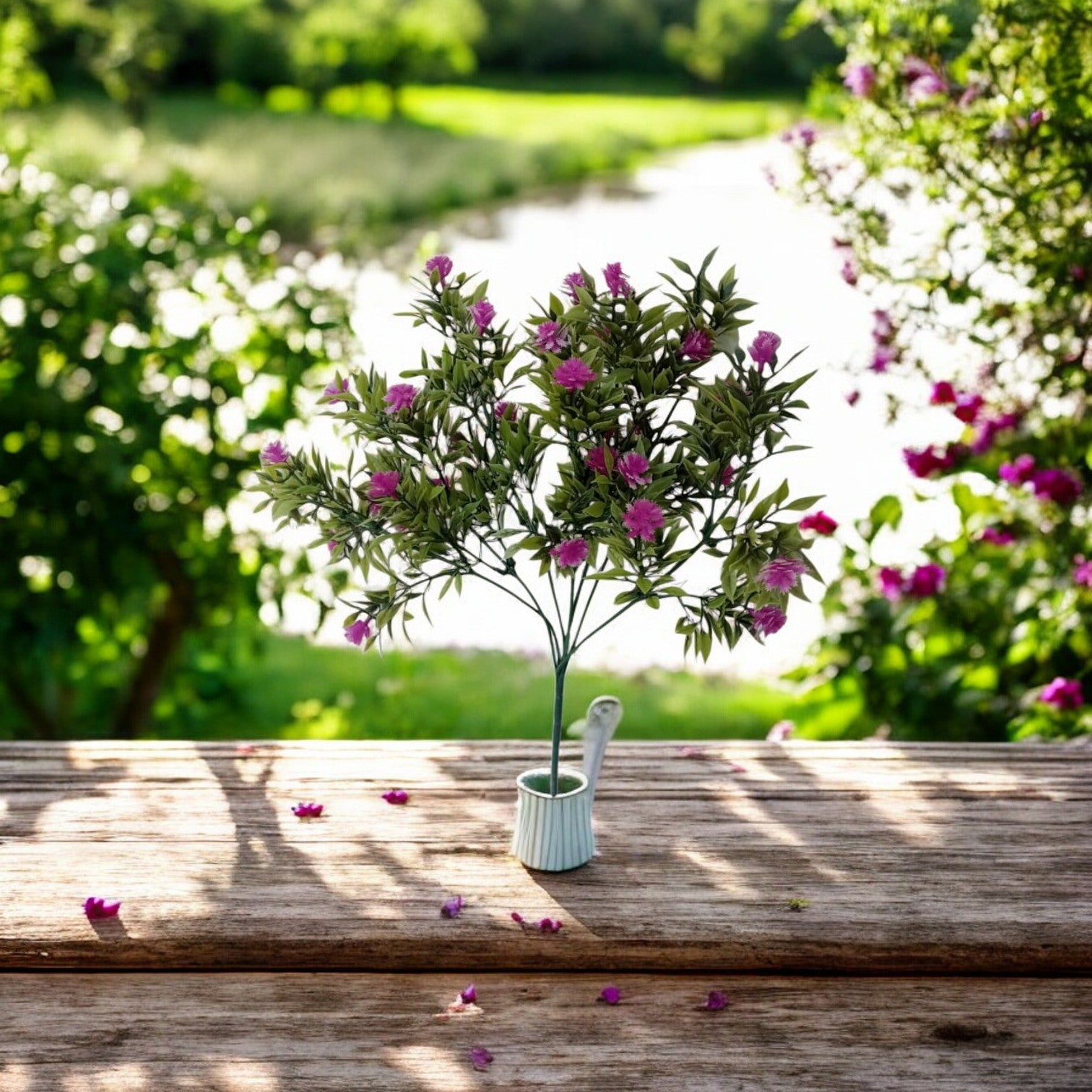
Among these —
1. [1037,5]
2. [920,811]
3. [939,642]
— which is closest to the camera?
[920,811]

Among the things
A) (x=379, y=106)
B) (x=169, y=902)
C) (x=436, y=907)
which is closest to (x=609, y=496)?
(x=436, y=907)

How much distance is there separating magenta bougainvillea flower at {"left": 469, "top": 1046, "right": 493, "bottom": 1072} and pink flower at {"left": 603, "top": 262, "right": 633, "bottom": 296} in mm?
721

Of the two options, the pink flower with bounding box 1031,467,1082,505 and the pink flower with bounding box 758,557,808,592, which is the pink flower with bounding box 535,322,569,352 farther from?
the pink flower with bounding box 1031,467,1082,505

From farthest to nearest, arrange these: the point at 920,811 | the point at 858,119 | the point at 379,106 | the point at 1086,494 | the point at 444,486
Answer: the point at 379,106, the point at 1086,494, the point at 858,119, the point at 920,811, the point at 444,486

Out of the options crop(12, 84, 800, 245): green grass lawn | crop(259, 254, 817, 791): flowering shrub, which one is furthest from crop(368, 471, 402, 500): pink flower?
crop(12, 84, 800, 245): green grass lawn

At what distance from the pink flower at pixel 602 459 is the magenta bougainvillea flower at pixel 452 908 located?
1.55ft

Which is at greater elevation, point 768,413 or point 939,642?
point 768,413

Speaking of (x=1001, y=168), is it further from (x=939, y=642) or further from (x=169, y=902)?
(x=169, y=902)

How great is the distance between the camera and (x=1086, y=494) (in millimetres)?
2424

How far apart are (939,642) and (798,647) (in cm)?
141

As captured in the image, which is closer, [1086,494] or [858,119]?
[858,119]

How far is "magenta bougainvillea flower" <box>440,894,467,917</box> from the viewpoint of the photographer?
53.4 inches

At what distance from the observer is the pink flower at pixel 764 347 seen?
125 cm

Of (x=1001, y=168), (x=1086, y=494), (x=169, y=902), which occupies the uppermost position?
(x=1001, y=168)
